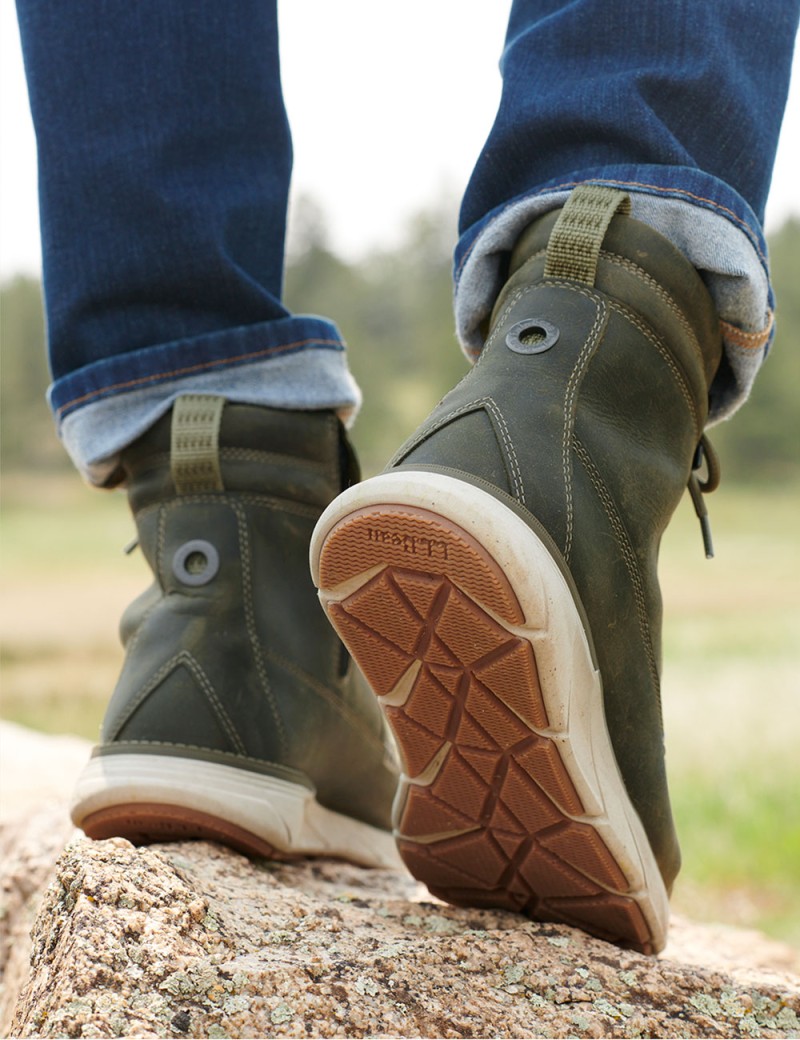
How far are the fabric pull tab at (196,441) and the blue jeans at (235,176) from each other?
39 millimetres

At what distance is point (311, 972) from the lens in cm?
100

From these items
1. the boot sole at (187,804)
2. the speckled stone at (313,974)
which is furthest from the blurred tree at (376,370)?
the speckled stone at (313,974)

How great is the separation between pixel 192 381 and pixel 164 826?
0.63 m

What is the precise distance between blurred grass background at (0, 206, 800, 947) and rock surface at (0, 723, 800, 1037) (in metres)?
0.80

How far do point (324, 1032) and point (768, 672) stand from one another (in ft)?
23.7

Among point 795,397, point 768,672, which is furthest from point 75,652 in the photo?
point 795,397

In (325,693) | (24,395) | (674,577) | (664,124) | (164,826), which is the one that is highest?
(664,124)

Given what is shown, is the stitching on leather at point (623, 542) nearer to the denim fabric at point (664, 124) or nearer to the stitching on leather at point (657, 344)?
the stitching on leather at point (657, 344)

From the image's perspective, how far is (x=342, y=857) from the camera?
155 centimetres

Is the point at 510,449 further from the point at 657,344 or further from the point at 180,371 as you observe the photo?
the point at 180,371

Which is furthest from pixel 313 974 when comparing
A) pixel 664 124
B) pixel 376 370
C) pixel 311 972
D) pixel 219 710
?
pixel 376 370

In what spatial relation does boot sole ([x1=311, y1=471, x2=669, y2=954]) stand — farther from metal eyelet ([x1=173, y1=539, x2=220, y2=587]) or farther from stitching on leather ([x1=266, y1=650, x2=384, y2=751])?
metal eyelet ([x1=173, y1=539, x2=220, y2=587])

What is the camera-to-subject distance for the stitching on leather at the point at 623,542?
1106 millimetres

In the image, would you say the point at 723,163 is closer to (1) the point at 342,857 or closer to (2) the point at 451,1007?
(2) the point at 451,1007
